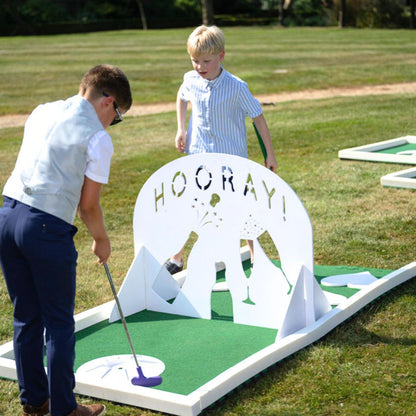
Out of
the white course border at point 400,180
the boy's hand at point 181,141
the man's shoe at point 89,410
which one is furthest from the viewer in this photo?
the white course border at point 400,180

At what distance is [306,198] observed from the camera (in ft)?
27.2

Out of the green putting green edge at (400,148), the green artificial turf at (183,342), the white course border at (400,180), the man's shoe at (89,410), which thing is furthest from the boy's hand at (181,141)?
the green putting green edge at (400,148)

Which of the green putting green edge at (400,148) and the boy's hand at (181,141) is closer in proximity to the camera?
the boy's hand at (181,141)

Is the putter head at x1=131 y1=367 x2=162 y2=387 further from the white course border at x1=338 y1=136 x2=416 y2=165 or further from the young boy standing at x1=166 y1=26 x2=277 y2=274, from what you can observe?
the white course border at x1=338 y1=136 x2=416 y2=165

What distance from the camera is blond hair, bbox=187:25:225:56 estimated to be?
16.6 ft

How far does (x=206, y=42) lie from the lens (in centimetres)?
507

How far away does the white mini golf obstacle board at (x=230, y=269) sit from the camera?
426 cm

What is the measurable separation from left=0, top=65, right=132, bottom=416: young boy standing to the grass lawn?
1.82ft

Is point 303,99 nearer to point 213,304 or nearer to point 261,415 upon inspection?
point 213,304

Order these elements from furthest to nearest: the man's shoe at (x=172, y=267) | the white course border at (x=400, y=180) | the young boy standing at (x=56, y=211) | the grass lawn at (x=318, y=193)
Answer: the white course border at (x=400, y=180), the man's shoe at (x=172, y=267), the grass lawn at (x=318, y=193), the young boy standing at (x=56, y=211)

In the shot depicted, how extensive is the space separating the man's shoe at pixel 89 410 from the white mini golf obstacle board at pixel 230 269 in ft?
0.59

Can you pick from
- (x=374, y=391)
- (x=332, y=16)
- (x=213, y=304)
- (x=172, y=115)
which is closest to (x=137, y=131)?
(x=172, y=115)

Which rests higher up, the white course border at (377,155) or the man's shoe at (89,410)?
the man's shoe at (89,410)

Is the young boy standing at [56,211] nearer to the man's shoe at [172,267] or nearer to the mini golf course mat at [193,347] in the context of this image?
the mini golf course mat at [193,347]
